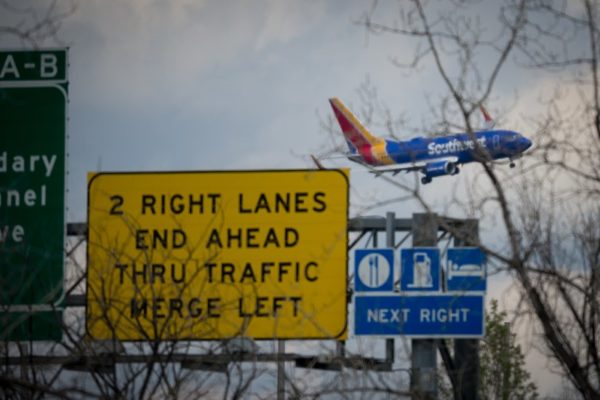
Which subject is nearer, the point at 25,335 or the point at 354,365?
the point at 25,335

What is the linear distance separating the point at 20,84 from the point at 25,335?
9.23 feet

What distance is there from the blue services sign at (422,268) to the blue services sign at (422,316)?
20 cm

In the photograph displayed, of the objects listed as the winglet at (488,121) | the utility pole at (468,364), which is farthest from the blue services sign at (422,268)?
the winglet at (488,121)

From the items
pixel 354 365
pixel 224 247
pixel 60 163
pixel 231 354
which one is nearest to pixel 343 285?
pixel 224 247

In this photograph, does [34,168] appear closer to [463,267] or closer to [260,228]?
[260,228]

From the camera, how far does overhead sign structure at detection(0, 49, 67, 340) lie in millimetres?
14781

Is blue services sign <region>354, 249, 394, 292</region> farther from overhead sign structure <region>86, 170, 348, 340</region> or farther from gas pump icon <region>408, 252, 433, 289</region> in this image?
overhead sign structure <region>86, 170, 348, 340</region>

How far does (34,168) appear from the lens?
50.0 ft

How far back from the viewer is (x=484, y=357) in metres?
43.7

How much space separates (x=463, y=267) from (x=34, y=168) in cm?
1102

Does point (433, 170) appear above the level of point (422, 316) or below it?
above

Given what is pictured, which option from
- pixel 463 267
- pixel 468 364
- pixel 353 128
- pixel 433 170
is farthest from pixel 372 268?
pixel 353 128

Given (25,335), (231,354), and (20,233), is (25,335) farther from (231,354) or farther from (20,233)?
(231,354)

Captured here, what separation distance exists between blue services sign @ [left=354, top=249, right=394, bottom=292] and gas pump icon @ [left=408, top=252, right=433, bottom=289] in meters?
0.54
